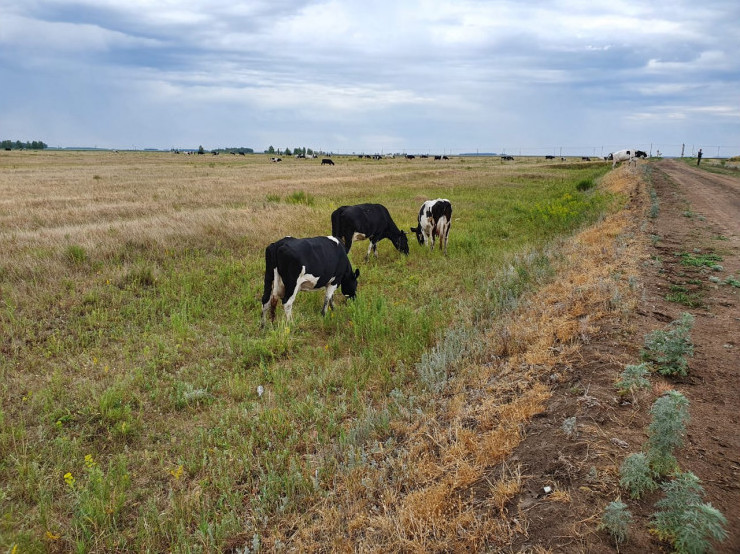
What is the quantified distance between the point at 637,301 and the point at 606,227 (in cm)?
701

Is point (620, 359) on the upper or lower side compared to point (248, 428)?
upper

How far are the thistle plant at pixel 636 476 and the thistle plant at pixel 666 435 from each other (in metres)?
0.08

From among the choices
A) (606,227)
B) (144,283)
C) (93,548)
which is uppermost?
(606,227)

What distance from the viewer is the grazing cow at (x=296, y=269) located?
7289 millimetres

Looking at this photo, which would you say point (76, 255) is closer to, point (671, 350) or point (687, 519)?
point (671, 350)

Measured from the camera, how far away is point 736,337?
5.15 m

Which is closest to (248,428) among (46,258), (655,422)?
(655,422)

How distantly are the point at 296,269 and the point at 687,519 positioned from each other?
596 centimetres

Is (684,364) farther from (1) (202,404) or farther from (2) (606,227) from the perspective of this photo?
Answer: (2) (606,227)

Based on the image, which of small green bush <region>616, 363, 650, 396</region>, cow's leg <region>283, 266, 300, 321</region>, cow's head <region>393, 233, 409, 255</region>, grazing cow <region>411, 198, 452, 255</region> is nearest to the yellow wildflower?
cow's leg <region>283, 266, 300, 321</region>

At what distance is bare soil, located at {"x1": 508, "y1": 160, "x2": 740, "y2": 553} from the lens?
→ 2.73 metres

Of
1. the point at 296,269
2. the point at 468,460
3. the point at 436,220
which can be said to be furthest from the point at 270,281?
the point at 436,220

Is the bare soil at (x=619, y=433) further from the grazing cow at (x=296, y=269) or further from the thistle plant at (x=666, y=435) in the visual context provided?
the grazing cow at (x=296, y=269)

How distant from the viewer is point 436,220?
13398 mm
